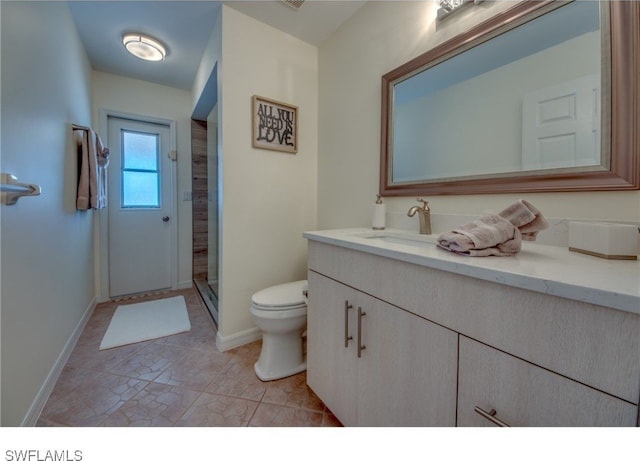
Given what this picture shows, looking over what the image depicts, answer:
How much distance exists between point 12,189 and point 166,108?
2.47 metres

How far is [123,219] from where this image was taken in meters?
2.73

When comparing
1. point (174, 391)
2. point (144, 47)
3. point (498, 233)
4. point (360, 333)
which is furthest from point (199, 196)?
point (498, 233)

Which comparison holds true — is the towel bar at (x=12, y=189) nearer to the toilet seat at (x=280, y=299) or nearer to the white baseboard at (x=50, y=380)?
the white baseboard at (x=50, y=380)

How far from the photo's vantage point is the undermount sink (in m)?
1.20

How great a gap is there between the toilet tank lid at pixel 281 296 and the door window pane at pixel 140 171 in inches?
86.2

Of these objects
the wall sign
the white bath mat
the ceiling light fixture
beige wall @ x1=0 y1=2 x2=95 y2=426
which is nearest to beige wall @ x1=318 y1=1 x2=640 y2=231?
the wall sign

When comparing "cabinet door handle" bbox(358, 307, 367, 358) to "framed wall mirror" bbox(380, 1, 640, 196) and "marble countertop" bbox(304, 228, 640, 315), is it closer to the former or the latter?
"marble countertop" bbox(304, 228, 640, 315)

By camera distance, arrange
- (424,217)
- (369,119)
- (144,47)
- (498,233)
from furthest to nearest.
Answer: (144,47), (369,119), (424,217), (498,233)

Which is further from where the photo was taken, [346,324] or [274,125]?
[274,125]

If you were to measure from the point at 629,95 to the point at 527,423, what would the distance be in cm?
100

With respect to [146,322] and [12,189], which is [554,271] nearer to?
[12,189]

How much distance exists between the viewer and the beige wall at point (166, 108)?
8.46 feet

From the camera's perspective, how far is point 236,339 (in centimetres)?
183
